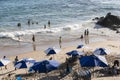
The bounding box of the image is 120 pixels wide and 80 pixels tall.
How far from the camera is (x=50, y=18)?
55000 millimetres

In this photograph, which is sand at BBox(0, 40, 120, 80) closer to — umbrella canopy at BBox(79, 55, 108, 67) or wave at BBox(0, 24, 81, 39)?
umbrella canopy at BBox(79, 55, 108, 67)

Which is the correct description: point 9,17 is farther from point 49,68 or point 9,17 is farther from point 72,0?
point 49,68

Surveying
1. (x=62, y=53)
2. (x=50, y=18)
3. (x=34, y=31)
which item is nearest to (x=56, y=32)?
(x=34, y=31)

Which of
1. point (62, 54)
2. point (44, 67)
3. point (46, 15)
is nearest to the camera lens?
point (44, 67)

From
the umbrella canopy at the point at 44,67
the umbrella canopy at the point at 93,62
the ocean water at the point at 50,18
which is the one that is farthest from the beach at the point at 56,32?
the umbrella canopy at the point at 44,67

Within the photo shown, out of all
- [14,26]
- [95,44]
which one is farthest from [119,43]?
[14,26]

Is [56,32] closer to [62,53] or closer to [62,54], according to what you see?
[62,53]

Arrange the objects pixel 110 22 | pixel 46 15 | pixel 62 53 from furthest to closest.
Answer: pixel 46 15 < pixel 110 22 < pixel 62 53

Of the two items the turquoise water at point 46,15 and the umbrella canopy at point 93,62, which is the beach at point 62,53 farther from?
the turquoise water at point 46,15

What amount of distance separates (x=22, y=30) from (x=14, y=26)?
3476 mm

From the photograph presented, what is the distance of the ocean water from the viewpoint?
42062 millimetres

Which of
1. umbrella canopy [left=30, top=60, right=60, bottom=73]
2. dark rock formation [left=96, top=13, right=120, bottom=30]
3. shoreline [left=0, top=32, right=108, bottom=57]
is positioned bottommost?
shoreline [left=0, top=32, right=108, bottom=57]

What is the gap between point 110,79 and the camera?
22.1 m

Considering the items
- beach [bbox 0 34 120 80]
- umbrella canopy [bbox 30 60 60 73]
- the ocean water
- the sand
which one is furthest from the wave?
umbrella canopy [bbox 30 60 60 73]
